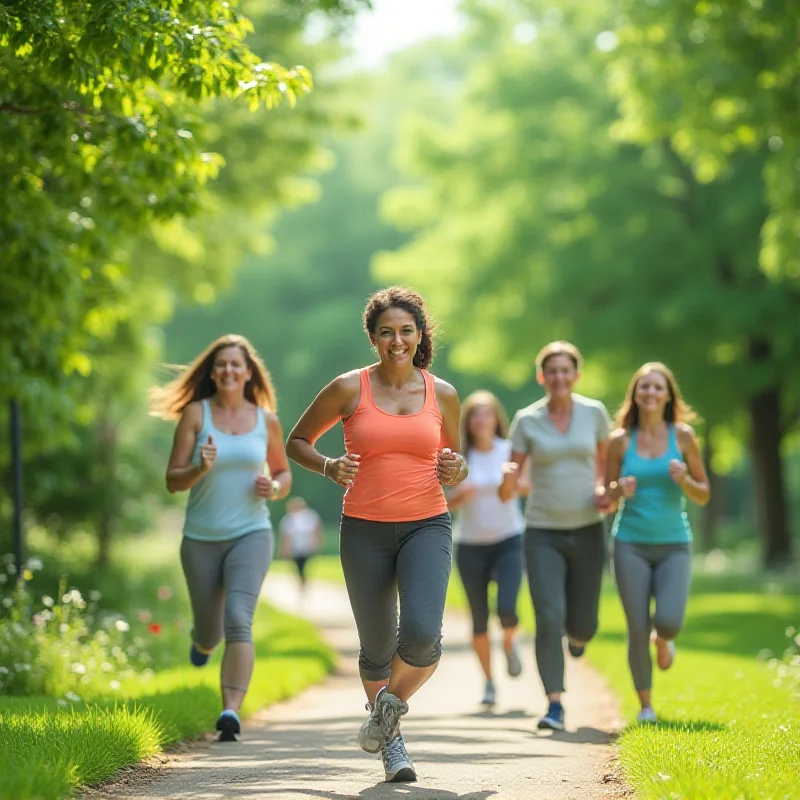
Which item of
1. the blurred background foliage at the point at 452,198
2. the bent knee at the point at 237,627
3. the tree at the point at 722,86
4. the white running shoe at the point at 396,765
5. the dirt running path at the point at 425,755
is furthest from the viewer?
the tree at the point at 722,86

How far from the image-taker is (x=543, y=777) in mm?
7129

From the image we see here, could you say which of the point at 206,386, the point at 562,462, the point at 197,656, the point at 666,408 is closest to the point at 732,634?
the point at 666,408

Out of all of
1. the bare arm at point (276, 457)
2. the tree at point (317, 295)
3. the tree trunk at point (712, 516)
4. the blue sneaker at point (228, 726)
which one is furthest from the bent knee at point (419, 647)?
the tree at point (317, 295)

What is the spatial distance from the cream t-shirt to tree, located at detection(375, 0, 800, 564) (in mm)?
15001

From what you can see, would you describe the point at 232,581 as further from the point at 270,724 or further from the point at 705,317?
the point at 705,317

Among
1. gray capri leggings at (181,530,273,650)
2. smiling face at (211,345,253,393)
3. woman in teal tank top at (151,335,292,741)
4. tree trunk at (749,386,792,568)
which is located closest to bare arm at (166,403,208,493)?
woman in teal tank top at (151,335,292,741)

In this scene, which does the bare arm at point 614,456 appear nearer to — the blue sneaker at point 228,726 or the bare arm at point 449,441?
the bare arm at point 449,441

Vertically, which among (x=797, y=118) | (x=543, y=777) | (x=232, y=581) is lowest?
(x=543, y=777)

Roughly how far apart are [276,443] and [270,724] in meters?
2.21

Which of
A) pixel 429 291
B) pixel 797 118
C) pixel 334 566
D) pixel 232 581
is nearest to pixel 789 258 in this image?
pixel 797 118

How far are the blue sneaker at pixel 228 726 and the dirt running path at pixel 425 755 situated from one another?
126 mm

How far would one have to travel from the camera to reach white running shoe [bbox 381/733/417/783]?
686 centimetres

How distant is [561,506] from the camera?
979 cm

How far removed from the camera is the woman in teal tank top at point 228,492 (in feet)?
29.3
